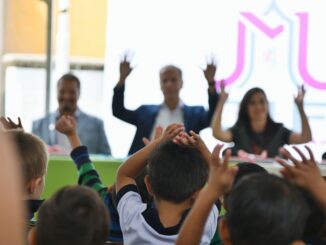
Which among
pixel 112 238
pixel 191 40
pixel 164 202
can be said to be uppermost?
pixel 191 40

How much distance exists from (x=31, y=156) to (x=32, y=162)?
0.02m

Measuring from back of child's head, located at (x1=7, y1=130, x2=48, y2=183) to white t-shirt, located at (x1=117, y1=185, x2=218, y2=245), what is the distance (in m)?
0.20

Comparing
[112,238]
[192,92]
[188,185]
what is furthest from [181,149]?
[192,92]

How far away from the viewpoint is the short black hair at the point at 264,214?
1.01 m

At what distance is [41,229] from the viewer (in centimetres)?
104

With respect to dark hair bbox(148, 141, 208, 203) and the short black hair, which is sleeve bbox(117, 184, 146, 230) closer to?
dark hair bbox(148, 141, 208, 203)

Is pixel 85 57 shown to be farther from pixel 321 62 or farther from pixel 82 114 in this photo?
pixel 321 62

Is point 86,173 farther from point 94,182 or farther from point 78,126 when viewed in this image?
point 78,126

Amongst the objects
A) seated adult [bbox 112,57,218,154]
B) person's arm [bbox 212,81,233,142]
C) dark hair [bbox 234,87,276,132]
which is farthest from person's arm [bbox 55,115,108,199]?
dark hair [bbox 234,87,276,132]

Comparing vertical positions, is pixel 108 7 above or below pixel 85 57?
above

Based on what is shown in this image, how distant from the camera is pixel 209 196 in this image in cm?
105

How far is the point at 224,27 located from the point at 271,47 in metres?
0.36

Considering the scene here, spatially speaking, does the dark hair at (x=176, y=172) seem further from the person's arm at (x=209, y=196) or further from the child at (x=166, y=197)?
the person's arm at (x=209, y=196)

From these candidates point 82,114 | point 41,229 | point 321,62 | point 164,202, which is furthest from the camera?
point 321,62
